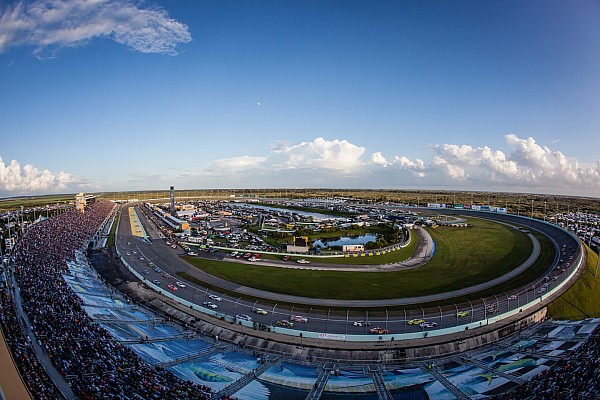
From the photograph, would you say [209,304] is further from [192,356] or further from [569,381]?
[569,381]

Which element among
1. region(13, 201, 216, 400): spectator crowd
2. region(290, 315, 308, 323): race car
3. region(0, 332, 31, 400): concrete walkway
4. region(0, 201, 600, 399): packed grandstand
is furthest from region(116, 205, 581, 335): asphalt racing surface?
region(0, 332, 31, 400): concrete walkway

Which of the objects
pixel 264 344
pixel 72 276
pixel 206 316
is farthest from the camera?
pixel 72 276

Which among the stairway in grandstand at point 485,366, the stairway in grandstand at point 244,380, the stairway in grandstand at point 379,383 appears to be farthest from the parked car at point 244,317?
the stairway in grandstand at point 485,366

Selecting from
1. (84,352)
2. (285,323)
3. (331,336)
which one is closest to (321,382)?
(331,336)

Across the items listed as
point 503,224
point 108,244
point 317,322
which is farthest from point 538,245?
point 108,244

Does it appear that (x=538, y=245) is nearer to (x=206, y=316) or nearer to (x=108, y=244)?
(x=206, y=316)

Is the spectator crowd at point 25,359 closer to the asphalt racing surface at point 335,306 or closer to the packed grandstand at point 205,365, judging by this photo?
the packed grandstand at point 205,365
